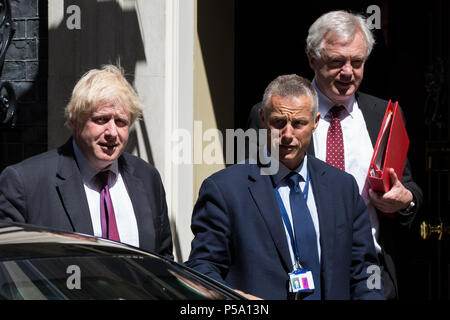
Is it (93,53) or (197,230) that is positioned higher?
(93,53)

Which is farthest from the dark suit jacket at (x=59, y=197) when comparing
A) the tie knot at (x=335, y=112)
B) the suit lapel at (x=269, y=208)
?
the tie knot at (x=335, y=112)

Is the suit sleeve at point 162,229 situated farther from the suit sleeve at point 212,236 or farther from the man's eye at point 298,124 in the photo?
the man's eye at point 298,124

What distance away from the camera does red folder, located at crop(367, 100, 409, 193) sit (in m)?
3.63

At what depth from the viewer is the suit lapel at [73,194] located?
3541mm

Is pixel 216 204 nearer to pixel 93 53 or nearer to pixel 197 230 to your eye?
pixel 197 230

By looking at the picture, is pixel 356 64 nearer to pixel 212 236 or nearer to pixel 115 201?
pixel 212 236

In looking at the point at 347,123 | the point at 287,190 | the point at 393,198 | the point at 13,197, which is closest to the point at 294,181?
the point at 287,190

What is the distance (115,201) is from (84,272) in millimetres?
1327

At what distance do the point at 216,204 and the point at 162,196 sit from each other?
→ 0.64m

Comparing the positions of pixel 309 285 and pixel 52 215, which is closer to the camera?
pixel 309 285

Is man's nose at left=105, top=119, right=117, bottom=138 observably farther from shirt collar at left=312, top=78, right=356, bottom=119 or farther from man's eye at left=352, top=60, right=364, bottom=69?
man's eye at left=352, top=60, right=364, bottom=69

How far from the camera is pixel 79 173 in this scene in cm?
366

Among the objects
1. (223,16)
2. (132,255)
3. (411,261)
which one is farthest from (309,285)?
(223,16)

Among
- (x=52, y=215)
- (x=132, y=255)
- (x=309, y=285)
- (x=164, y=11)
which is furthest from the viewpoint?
(x=164, y=11)
